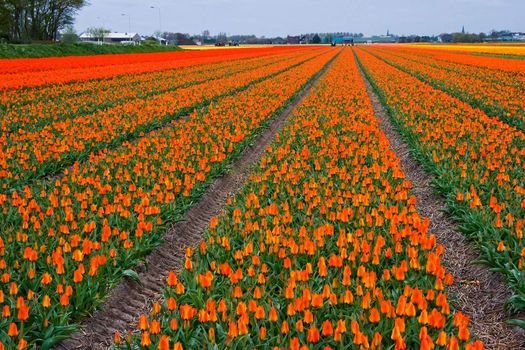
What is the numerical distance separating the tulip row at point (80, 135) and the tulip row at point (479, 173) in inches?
250

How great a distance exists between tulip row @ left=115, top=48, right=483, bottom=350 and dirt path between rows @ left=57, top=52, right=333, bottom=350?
24 cm

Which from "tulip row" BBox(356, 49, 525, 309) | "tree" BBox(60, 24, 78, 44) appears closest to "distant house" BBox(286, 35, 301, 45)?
"tree" BBox(60, 24, 78, 44)

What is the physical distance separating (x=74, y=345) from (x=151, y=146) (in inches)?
253

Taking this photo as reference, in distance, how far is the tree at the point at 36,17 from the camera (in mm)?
65375

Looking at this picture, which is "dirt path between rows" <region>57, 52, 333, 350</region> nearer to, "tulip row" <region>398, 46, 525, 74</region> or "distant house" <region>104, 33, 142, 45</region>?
"tulip row" <region>398, 46, 525, 74</region>

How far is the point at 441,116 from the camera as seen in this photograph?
46.4ft

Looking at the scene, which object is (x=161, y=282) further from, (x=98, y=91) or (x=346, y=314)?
(x=98, y=91)

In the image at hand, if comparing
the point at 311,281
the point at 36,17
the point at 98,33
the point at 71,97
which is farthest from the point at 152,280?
the point at 98,33

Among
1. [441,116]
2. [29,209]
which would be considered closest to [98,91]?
[441,116]

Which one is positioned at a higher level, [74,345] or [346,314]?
[346,314]

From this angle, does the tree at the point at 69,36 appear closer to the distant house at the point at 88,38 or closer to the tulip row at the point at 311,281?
the distant house at the point at 88,38

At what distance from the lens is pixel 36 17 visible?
72312mm

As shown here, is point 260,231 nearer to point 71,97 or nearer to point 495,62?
point 71,97

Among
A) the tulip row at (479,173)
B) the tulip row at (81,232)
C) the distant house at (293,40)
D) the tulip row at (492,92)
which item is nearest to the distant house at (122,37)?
the distant house at (293,40)
